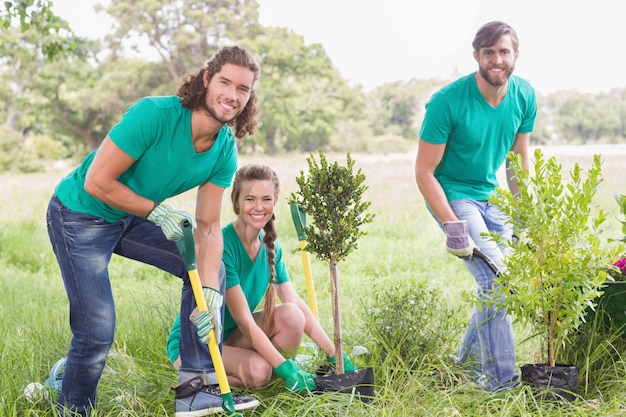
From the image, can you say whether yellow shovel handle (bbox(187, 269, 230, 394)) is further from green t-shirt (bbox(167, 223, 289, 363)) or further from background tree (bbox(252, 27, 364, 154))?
background tree (bbox(252, 27, 364, 154))

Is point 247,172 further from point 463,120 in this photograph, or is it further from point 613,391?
point 613,391

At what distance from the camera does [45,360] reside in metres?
3.73

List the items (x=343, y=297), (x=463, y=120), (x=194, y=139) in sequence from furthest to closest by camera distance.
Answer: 1. (x=343, y=297)
2. (x=463, y=120)
3. (x=194, y=139)

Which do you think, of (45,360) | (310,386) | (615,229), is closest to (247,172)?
(310,386)

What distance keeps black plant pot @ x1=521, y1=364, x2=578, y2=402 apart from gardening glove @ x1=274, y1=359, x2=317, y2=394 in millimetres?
938

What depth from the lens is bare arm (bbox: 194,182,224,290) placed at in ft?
9.77

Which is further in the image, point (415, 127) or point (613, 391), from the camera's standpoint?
point (415, 127)

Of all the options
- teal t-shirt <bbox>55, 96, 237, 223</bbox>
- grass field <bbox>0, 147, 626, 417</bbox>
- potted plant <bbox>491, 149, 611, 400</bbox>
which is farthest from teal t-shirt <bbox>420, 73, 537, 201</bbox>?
teal t-shirt <bbox>55, 96, 237, 223</bbox>

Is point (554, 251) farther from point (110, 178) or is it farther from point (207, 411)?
point (110, 178)

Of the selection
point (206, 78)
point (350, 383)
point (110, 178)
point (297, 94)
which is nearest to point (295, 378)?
point (350, 383)

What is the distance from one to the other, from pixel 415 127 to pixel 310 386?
1016 inches

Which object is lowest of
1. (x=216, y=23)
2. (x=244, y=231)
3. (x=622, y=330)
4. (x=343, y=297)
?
(x=343, y=297)

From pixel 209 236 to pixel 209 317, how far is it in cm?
39

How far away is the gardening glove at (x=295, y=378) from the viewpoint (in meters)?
3.02
